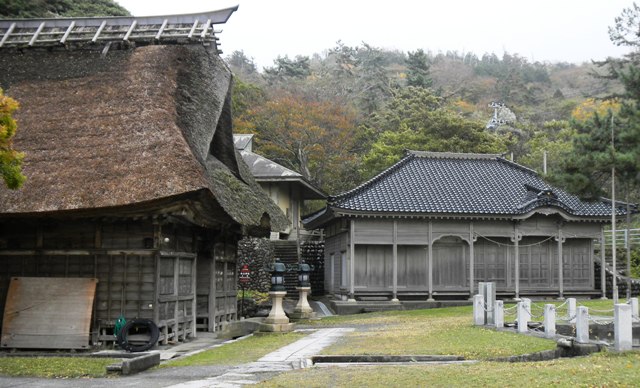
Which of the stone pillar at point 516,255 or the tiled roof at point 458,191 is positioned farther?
the stone pillar at point 516,255

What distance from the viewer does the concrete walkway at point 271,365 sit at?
31.6 ft

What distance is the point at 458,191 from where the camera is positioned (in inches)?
1134

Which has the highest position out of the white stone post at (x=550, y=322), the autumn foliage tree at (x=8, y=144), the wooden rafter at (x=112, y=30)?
the wooden rafter at (x=112, y=30)

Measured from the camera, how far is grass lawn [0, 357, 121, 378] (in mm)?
11062

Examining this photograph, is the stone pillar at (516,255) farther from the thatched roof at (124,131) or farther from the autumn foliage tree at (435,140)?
the autumn foliage tree at (435,140)

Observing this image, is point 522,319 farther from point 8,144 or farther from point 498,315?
point 8,144

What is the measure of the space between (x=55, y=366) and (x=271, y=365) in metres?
3.99

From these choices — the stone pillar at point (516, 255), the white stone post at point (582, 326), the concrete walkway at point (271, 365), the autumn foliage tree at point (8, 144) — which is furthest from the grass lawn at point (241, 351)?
the stone pillar at point (516, 255)

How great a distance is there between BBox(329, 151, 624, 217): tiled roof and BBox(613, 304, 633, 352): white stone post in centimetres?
1417

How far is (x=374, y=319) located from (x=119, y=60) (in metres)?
12.0

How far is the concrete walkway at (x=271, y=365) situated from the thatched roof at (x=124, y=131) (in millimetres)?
3783

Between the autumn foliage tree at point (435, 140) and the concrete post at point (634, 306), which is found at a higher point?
the autumn foliage tree at point (435, 140)

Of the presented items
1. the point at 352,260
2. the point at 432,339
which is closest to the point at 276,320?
the point at 432,339

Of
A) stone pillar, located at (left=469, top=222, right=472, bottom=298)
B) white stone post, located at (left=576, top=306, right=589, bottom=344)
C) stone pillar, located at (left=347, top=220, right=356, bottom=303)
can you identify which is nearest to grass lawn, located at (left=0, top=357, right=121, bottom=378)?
white stone post, located at (left=576, top=306, right=589, bottom=344)
